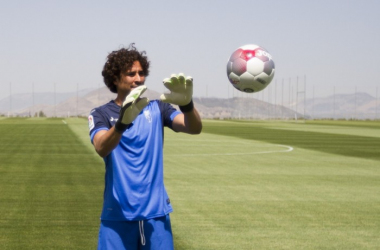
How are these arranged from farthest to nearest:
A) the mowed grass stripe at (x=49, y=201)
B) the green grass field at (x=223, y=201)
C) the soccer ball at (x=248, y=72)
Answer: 1. the green grass field at (x=223, y=201)
2. the mowed grass stripe at (x=49, y=201)
3. the soccer ball at (x=248, y=72)

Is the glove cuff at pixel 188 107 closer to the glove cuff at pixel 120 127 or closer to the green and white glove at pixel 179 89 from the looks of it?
the green and white glove at pixel 179 89

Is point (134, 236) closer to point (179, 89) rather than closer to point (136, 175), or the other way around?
point (136, 175)

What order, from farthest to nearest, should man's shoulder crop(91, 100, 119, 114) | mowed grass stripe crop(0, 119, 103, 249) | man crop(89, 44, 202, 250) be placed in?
mowed grass stripe crop(0, 119, 103, 249)
man's shoulder crop(91, 100, 119, 114)
man crop(89, 44, 202, 250)

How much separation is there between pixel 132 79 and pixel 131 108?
1.96ft

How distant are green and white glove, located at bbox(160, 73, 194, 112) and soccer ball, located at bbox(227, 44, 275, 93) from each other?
3.72 m

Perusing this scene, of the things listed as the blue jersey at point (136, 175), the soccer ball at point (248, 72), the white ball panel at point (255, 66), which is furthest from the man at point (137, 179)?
the soccer ball at point (248, 72)

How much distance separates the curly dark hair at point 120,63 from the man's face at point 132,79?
26 mm

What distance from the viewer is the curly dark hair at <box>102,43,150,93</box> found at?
15.9 feet

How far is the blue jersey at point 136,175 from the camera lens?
4.61 meters

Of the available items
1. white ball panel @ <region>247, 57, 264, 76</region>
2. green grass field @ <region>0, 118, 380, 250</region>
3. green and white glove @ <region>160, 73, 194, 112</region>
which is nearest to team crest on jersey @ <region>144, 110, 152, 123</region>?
green and white glove @ <region>160, 73, 194, 112</region>

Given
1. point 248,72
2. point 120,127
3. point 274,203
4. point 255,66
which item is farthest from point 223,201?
point 120,127

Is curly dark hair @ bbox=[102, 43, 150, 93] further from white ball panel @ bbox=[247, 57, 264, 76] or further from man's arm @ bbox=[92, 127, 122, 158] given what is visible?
white ball panel @ bbox=[247, 57, 264, 76]

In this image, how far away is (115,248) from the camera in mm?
4578

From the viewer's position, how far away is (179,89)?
4.48 metres
